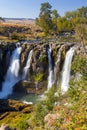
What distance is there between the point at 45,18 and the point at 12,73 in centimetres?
4528

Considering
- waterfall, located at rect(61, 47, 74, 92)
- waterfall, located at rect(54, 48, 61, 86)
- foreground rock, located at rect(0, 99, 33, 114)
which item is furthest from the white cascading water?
foreground rock, located at rect(0, 99, 33, 114)

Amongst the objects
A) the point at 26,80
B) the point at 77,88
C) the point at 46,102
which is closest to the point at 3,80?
the point at 26,80

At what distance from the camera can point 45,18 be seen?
11481 centimetres

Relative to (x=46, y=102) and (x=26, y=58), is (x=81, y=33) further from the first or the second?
(x=46, y=102)

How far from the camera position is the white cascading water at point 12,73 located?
72.6m

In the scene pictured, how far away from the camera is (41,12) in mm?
117500

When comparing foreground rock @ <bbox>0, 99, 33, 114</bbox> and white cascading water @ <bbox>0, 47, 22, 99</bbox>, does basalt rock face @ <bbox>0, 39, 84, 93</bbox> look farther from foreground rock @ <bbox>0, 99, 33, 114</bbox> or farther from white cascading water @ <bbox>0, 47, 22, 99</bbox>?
foreground rock @ <bbox>0, 99, 33, 114</bbox>

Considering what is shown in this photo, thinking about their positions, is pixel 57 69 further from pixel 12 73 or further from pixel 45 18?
pixel 45 18

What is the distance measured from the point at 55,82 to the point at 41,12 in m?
54.5

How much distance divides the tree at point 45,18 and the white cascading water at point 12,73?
124 feet

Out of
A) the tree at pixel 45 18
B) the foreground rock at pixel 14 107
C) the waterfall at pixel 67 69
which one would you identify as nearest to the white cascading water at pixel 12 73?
the waterfall at pixel 67 69

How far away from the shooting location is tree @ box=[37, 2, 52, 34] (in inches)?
4447

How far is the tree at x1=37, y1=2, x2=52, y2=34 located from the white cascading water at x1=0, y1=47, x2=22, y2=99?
1488 inches

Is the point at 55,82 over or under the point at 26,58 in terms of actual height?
under
